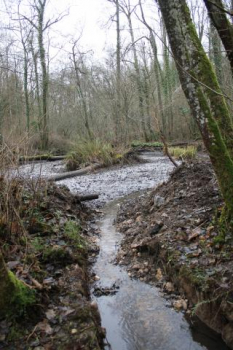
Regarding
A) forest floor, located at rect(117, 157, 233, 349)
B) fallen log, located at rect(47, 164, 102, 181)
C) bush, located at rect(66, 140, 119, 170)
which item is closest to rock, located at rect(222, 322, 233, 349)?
forest floor, located at rect(117, 157, 233, 349)

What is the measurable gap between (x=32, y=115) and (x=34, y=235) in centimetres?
2172

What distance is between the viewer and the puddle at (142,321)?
3.16 m

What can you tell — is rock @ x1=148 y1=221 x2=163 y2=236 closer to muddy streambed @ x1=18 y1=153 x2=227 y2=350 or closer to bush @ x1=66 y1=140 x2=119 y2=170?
muddy streambed @ x1=18 y1=153 x2=227 y2=350

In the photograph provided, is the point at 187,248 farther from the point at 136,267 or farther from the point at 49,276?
the point at 49,276

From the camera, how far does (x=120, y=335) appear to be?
3.33 m

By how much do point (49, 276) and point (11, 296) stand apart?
86 cm

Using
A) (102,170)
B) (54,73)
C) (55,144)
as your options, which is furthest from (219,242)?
(54,73)

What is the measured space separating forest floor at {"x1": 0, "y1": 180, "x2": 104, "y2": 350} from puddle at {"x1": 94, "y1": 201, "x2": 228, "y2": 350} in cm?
26

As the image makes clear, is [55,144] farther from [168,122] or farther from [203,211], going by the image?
[203,211]

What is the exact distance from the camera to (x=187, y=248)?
14.1 ft

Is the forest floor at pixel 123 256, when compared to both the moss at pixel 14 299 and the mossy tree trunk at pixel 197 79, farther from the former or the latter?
A: the mossy tree trunk at pixel 197 79

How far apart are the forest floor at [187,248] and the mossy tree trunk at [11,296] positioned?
182 centimetres

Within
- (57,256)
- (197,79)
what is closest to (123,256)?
(57,256)

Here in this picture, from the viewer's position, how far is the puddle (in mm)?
3162
